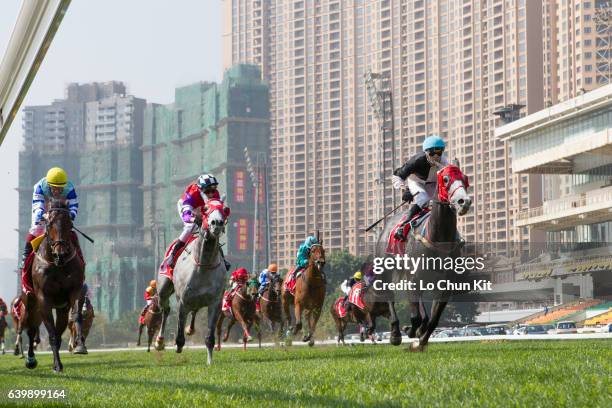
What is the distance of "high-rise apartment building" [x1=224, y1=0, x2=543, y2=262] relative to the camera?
13962cm

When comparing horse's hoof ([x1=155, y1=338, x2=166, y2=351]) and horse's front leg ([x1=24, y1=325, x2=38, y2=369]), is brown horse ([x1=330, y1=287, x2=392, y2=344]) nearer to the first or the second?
horse's hoof ([x1=155, y1=338, x2=166, y2=351])

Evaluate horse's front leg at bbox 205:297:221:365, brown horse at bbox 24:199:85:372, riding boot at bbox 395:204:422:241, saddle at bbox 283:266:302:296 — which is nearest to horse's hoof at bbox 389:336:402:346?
riding boot at bbox 395:204:422:241

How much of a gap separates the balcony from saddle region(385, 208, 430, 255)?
67.3 m

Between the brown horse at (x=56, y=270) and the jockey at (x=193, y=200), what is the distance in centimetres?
228

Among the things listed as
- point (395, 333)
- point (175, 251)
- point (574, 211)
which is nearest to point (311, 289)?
point (175, 251)

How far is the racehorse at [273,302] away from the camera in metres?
32.9

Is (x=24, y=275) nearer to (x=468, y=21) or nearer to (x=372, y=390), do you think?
(x=372, y=390)

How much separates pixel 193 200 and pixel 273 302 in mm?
15558

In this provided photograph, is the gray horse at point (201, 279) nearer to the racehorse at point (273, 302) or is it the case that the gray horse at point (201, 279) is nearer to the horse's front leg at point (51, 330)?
the horse's front leg at point (51, 330)

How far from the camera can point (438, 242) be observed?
1554cm

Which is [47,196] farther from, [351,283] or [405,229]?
[351,283]

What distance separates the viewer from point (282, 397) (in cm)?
880

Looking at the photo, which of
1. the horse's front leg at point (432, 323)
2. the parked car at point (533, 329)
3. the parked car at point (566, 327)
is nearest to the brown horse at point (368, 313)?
the horse's front leg at point (432, 323)

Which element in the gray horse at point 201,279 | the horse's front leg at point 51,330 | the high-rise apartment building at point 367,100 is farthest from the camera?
the high-rise apartment building at point 367,100
